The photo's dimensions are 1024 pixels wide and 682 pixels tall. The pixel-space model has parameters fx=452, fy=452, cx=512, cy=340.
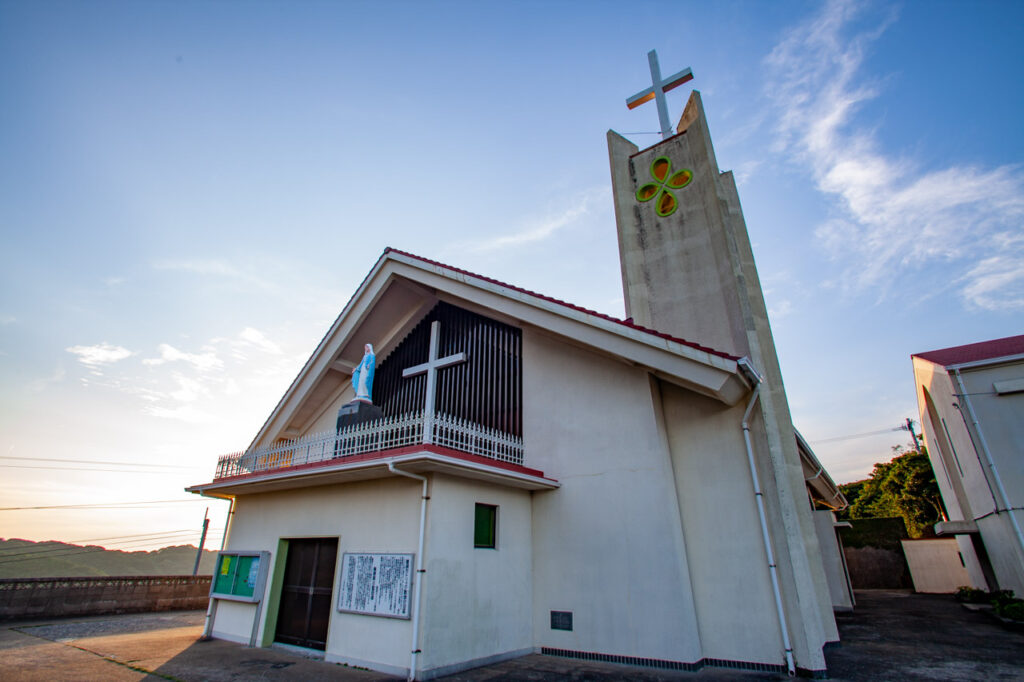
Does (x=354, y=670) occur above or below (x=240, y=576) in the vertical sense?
below

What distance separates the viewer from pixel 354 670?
22.6 ft

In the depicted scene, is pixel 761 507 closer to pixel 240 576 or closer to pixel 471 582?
pixel 471 582

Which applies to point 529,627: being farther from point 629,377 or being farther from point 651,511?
point 629,377

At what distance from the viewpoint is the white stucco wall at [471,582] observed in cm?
659

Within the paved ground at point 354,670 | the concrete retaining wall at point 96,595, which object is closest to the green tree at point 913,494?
the paved ground at point 354,670

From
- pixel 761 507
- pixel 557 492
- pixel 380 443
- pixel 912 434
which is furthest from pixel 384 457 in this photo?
pixel 912 434

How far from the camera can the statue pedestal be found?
29.7 ft

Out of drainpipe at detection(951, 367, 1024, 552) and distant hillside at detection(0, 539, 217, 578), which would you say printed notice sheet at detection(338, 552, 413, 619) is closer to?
drainpipe at detection(951, 367, 1024, 552)

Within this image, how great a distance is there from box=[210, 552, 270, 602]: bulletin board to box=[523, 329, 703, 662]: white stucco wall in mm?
5509

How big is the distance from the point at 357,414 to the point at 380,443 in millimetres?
1822

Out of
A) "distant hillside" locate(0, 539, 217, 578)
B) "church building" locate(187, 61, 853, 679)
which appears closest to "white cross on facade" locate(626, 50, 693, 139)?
"church building" locate(187, 61, 853, 679)

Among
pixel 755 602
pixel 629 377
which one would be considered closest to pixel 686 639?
pixel 755 602

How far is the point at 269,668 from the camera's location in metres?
6.99

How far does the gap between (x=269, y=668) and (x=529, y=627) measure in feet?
13.9
